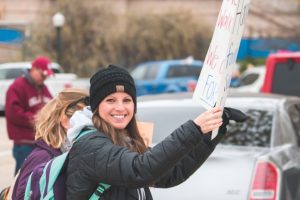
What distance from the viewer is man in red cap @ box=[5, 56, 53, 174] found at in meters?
7.09

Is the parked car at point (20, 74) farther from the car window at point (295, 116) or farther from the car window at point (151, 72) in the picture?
the car window at point (295, 116)

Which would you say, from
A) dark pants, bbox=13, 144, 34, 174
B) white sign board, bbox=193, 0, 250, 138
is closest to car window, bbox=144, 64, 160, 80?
dark pants, bbox=13, 144, 34, 174

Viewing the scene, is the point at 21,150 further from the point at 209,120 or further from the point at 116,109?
the point at 209,120

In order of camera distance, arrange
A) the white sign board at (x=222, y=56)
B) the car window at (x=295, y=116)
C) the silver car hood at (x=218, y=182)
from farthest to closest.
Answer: the car window at (x=295, y=116)
the silver car hood at (x=218, y=182)
the white sign board at (x=222, y=56)

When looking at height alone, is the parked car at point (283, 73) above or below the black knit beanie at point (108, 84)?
below

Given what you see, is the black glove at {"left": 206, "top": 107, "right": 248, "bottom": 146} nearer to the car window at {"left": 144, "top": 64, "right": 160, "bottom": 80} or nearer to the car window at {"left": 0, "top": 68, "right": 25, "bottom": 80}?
the car window at {"left": 0, "top": 68, "right": 25, "bottom": 80}

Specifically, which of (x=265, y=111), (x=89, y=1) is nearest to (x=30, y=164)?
(x=265, y=111)

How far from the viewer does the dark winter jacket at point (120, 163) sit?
2783 millimetres

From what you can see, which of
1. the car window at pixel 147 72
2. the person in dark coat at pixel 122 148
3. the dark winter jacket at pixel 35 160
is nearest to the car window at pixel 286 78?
the dark winter jacket at pixel 35 160

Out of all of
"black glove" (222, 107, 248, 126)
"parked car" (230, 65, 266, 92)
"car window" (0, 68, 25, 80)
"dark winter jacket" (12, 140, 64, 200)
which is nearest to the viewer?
"black glove" (222, 107, 248, 126)

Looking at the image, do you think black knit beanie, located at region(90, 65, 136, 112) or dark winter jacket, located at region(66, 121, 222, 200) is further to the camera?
black knit beanie, located at region(90, 65, 136, 112)

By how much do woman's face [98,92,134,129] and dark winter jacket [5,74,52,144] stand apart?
412 cm

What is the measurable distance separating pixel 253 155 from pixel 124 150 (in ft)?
9.68

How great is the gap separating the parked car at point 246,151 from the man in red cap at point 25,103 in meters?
1.06
